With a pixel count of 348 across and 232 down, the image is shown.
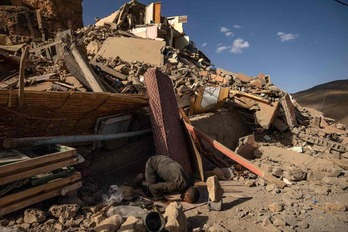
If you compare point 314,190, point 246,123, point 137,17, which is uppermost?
point 137,17

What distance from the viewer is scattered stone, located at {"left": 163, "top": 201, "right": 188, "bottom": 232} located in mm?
3141

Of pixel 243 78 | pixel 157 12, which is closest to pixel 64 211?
pixel 243 78

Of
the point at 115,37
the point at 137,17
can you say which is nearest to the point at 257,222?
the point at 115,37

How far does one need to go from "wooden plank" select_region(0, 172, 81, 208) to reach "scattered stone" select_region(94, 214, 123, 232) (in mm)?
852

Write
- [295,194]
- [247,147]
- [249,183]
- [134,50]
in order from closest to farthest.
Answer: [295,194]
[249,183]
[247,147]
[134,50]

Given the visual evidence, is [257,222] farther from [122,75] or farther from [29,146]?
[122,75]

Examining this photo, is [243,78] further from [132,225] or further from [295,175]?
[132,225]

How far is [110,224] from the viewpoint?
9.85 feet

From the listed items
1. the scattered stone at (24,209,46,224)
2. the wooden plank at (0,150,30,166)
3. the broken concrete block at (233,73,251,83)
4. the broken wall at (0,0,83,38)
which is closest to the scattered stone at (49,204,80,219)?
the scattered stone at (24,209,46,224)

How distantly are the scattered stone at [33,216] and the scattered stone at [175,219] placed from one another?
1.44 metres

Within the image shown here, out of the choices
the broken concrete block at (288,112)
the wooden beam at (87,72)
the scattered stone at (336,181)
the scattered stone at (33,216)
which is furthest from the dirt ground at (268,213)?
the wooden beam at (87,72)

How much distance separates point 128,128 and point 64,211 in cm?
265

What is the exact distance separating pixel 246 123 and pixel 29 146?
5951 millimetres

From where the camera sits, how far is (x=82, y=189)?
4.25 m
